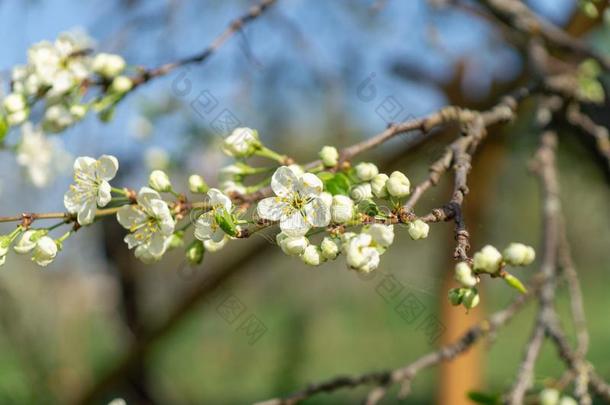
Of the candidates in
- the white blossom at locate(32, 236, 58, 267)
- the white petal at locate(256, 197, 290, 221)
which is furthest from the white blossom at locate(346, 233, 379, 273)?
the white blossom at locate(32, 236, 58, 267)

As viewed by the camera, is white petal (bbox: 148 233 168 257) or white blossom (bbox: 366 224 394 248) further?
white petal (bbox: 148 233 168 257)

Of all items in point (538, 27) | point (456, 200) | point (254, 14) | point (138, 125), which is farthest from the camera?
point (138, 125)

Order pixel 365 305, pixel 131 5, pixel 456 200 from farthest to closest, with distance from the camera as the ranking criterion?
pixel 365 305 → pixel 131 5 → pixel 456 200

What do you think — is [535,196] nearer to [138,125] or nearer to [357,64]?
[357,64]

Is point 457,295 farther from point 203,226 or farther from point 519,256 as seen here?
point 203,226

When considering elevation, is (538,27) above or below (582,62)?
above

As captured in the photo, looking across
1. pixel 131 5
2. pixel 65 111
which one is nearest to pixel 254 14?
pixel 65 111

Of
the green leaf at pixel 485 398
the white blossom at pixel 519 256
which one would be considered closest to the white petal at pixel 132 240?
the white blossom at pixel 519 256

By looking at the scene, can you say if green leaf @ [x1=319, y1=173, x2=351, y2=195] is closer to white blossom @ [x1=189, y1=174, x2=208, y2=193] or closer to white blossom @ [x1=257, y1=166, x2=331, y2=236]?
white blossom @ [x1=257, y1=166, x2=331, y2=236]
